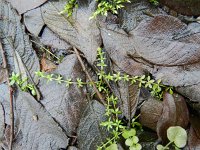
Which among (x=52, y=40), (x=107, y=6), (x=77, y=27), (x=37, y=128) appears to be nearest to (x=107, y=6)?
(x=107, y=6)

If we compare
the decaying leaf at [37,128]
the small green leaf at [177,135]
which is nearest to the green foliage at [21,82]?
the decaying leaf at [37,128]

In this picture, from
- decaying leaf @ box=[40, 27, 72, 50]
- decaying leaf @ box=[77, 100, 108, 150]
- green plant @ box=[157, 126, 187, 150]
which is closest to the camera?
green plant @ box=[157, 126, 187, 150]

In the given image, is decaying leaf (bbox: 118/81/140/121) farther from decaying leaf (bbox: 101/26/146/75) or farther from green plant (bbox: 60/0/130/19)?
green plant (bbox: 60/0/130/19)

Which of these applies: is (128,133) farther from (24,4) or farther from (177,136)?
(24,4)

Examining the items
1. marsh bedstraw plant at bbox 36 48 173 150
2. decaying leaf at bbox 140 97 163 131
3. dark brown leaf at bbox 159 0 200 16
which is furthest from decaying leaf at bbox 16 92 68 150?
dark brown leaf at bbox 159 0 200 16

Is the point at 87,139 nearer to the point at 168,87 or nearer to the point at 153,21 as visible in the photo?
the point at 168,87

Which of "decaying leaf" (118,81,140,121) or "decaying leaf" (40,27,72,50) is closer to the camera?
"decaying leaf" (118,81,140,121)

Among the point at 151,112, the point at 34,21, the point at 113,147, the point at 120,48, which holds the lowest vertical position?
the point at 113,147
